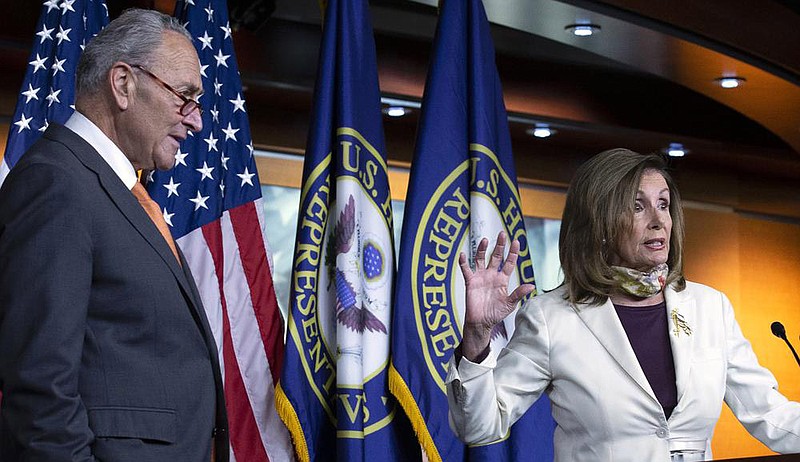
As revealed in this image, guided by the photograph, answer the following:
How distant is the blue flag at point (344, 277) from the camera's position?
3.49 metres

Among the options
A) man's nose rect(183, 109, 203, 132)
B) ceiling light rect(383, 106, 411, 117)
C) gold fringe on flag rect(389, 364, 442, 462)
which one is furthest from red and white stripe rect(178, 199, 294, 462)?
ceiling light rect(383, 106, 411, 117)

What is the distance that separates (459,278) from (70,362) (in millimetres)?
2099

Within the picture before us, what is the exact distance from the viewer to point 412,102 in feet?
19.5

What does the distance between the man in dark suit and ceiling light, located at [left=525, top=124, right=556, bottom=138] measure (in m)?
4.48

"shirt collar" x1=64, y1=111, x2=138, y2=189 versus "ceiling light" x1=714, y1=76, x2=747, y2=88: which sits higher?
"ceiling light" x1=714, y1=76, x2=747, y2=88

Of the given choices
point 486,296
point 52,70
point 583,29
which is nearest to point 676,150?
point 583,29

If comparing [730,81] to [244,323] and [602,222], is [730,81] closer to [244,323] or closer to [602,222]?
[244,323]

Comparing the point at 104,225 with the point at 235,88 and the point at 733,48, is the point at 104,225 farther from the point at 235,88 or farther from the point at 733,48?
the point at 733,48

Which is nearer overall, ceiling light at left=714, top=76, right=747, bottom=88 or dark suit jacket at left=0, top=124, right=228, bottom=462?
dark suit jacket at left=0, top=124, right=228, bottom=462

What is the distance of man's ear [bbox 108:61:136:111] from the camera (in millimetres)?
2076

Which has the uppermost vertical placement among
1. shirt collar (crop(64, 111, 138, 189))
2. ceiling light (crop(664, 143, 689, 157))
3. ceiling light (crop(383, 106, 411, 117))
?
ceiling light (crop(383, 106, 411, 117))

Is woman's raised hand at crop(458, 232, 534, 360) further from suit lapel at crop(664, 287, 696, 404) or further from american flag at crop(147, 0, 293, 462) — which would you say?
american flag at crop(147, 0, 293, 462)

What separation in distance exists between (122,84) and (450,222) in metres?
1.84

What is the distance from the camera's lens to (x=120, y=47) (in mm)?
2109
